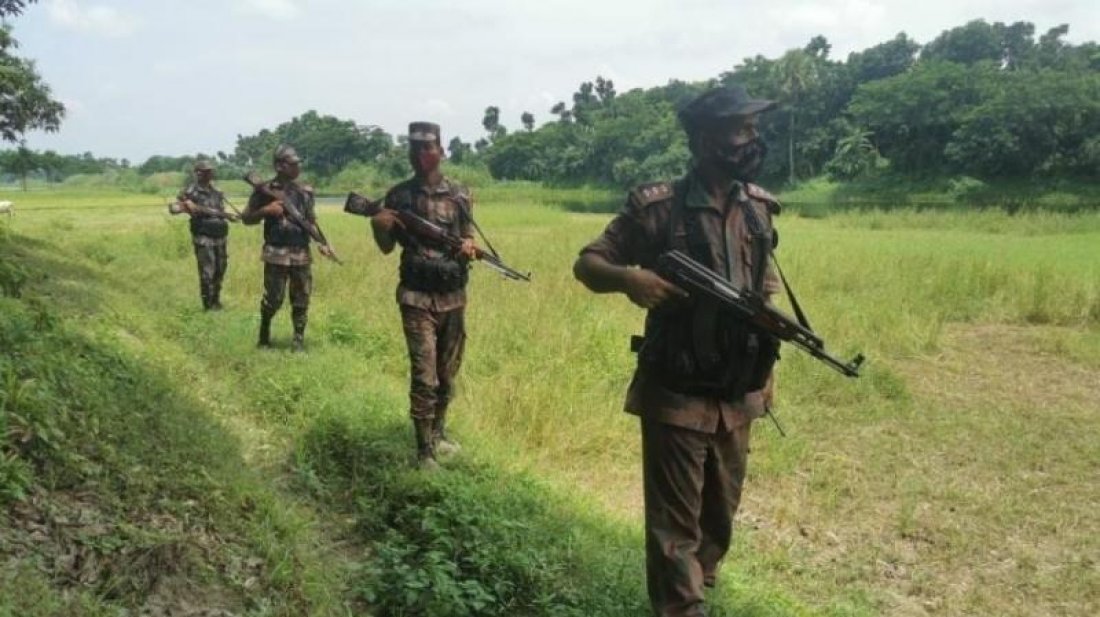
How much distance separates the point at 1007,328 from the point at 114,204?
37.1 meters

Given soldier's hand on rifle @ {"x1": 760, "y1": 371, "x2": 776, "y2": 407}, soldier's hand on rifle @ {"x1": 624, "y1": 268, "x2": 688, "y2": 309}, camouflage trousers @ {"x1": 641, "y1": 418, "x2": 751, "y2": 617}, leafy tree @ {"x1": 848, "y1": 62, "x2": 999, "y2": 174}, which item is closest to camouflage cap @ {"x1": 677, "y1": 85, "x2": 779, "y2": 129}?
soldier's hand on rifle @ {"x1": 624, "y1": 268, "x2": 688, "y2": 309}

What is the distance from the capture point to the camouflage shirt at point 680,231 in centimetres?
285

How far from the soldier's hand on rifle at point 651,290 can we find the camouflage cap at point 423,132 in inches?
92.3

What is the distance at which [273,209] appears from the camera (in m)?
7.39

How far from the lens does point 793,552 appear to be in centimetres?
441

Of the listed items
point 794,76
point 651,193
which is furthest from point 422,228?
point 794,76

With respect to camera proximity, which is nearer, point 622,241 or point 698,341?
point 698,341

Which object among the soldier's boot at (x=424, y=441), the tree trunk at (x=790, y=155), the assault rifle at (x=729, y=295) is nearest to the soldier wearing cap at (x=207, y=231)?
the soldier's boot at (x=424, y=441)

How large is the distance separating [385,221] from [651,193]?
2.24 meters

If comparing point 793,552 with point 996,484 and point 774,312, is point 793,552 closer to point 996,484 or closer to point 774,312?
point 996,484

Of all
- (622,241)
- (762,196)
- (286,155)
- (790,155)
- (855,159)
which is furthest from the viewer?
(790,155)

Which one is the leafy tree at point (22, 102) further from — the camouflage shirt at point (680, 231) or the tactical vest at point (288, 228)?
the camouflage shirt at point (680, 231)

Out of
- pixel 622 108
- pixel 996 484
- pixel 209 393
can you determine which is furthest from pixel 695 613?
pixel 622 108

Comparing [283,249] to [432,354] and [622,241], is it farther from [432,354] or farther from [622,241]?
[622,241]
